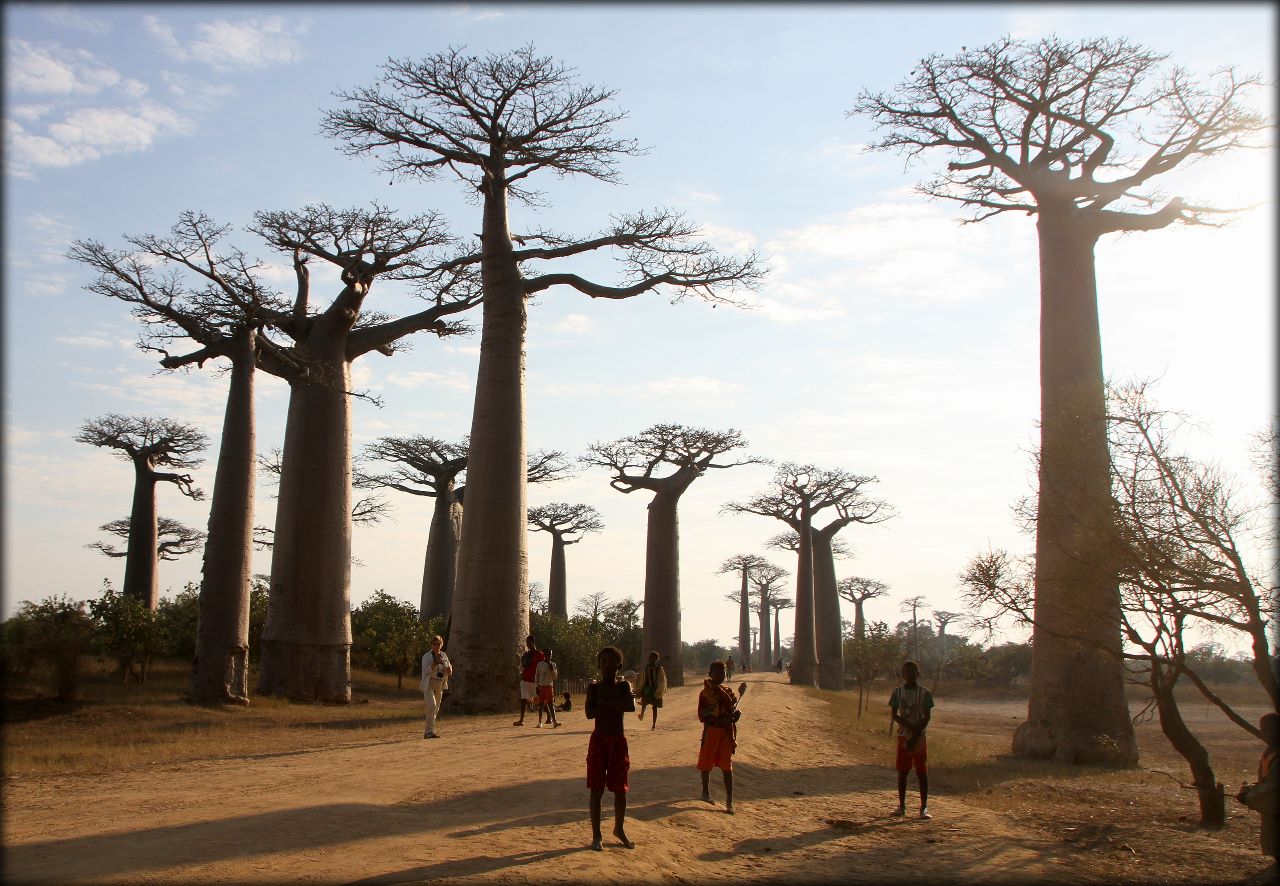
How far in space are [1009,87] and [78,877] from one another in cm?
1376

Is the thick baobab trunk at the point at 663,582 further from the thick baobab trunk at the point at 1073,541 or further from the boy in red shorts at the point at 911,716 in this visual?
the boy in red shorts at the point at 911,716

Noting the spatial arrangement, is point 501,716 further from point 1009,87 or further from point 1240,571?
point 1009,87

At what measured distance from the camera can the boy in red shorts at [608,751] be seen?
19.8 feet

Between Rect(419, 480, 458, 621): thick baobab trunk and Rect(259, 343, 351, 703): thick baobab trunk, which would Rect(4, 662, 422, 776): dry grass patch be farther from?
Rect(419, 480, 458, 621): thick baobab trunk

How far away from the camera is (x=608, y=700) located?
6.14 metres

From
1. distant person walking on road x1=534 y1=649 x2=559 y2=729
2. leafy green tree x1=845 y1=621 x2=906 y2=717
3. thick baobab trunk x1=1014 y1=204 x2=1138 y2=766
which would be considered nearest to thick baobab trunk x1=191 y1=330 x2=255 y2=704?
distant person walking on road x1=534 y1=649 x2=559 y2=729

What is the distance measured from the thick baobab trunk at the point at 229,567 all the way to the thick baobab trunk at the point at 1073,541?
11.0 metres

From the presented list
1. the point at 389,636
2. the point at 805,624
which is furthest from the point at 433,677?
the point at 805,624

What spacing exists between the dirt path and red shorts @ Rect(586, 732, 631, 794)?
36 centimetres

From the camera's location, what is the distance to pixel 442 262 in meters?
17.4

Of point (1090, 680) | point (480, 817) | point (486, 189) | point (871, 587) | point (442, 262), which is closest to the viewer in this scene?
point (480, 817)

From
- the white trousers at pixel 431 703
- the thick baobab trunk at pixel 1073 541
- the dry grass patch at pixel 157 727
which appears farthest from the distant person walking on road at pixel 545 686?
the thick baobab trunk at pixel 1073 541

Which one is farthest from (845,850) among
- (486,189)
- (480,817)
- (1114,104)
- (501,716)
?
(486,189)

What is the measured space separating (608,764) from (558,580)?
116 ft
